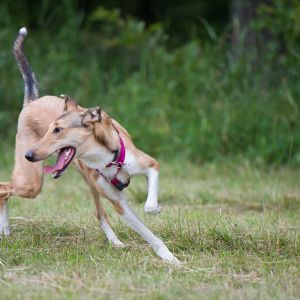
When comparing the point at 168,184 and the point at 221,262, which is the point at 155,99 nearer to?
the point at 168,184

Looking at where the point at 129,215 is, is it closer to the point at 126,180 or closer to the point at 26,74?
the point at 126,180

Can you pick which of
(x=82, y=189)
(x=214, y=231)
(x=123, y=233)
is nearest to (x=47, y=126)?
(x=123, y=233)

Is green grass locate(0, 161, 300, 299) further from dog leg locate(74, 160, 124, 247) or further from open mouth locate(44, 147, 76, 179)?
open mouth locate(44, 147, 76, 179)

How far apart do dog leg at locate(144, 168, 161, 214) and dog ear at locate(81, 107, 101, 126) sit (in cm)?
59

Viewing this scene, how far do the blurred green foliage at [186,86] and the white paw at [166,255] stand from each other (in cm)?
485

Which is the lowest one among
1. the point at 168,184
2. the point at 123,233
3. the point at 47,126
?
the point at 168,184

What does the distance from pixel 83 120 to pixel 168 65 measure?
22.5 feet

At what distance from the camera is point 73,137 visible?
5.76 m

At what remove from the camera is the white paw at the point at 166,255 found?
5582mm

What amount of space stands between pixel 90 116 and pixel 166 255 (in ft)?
3.80

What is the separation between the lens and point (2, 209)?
22.5 ft

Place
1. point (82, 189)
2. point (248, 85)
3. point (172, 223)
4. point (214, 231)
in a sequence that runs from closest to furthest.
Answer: point (214, 231)
point (172, 223)
point (82, 189)
point (248, 85)

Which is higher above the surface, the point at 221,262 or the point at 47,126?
the point at 47,126

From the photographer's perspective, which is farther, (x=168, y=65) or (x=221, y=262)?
(x=168, y=65)
